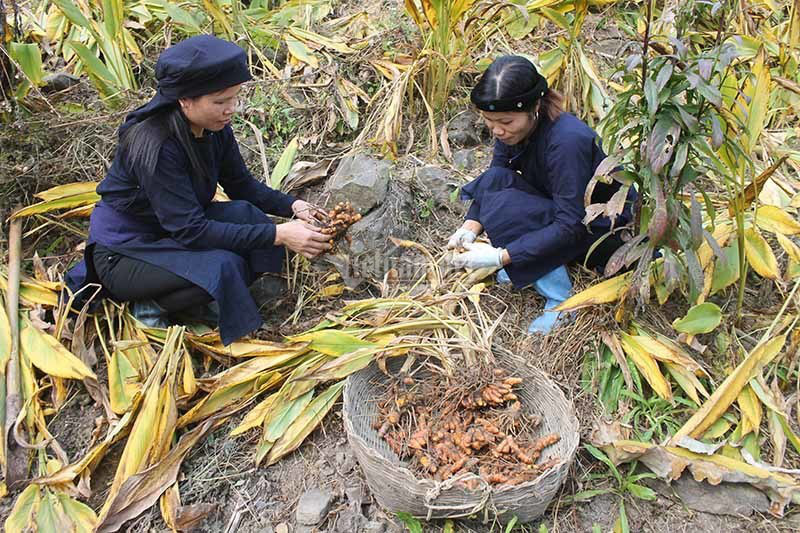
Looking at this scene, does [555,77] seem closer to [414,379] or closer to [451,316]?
[451,316]

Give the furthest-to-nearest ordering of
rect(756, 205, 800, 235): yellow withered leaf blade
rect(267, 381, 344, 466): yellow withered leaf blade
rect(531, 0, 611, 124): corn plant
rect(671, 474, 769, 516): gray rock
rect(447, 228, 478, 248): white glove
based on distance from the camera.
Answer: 1. rect(531, 0, 611, 124): corn plant
2. rect(447, 228, 478, 248): white glove
3. rect(756, 205, 800, 235): yellow withered leaf blade
4. rect(267, 381, 344, 466): yellow withered leaf blade
5. rect(671, 474, 769, 516): gray rock

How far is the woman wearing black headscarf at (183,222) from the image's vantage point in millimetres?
1813

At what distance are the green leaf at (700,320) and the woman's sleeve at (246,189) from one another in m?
1.33

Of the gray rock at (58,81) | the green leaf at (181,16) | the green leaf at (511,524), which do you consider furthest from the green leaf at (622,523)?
the gray rock at (58,81)

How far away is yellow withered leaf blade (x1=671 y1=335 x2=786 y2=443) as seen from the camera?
1692 millimetres

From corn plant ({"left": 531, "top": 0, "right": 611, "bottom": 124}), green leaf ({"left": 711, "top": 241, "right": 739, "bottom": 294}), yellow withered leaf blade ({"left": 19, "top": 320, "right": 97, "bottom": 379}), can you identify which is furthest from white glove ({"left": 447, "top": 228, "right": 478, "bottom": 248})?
yellow withered leaf blade ({"left": 19, "top": 320, "right": 97, "bottom": 379})

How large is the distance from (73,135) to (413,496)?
210 cm

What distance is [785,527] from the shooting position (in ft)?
5.10

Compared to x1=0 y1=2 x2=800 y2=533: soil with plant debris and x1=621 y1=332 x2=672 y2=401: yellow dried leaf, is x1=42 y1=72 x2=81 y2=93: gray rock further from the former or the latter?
x1=621 y1=332 x2=672 y2=401: yellow dried leaf

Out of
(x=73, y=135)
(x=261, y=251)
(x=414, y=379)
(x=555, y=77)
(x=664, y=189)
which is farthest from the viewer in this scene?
(x=555, y=77)

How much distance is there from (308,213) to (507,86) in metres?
0.81

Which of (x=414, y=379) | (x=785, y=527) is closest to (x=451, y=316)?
(x=414, y=379)

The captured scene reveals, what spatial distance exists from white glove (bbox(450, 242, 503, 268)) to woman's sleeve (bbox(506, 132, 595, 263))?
6cm

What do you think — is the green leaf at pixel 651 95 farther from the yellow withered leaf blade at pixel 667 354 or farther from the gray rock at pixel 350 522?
the gray rock at pixel 350 522
